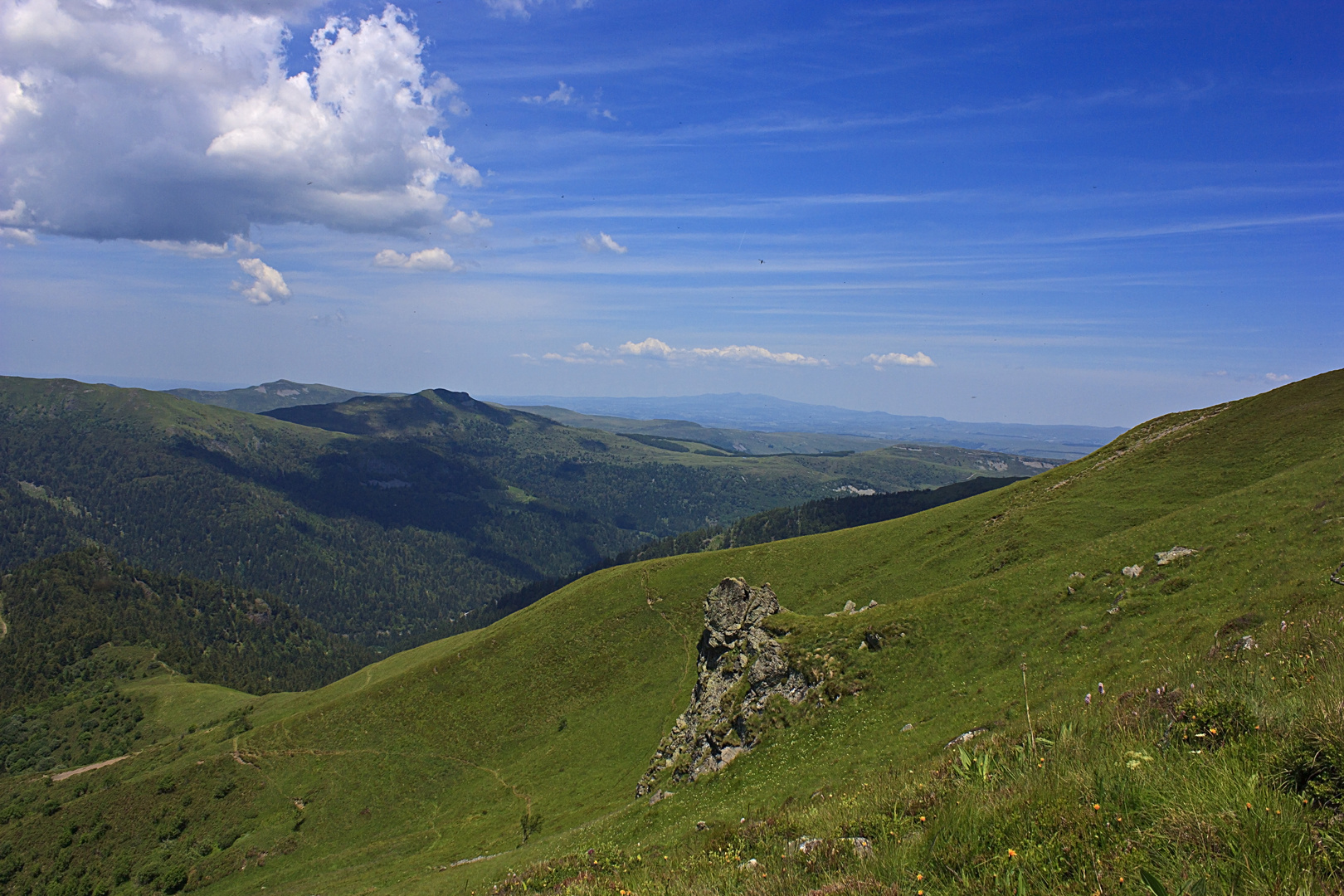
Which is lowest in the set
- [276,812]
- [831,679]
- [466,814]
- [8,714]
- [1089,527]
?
[8,714]

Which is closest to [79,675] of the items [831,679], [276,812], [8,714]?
[8,714]

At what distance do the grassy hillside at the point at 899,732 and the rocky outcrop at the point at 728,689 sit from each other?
1698mm

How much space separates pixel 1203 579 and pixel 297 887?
76370 millimetres

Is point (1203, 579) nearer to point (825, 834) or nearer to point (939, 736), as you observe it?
point (939, 736)

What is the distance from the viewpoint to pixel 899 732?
30.9 metres

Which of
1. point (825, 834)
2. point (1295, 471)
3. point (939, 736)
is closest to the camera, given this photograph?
point (825, 834)

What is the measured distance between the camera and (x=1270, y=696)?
9.42 metres

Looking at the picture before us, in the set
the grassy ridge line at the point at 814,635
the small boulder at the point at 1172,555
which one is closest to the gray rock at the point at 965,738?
the grassy ridge line at the point at 814,635

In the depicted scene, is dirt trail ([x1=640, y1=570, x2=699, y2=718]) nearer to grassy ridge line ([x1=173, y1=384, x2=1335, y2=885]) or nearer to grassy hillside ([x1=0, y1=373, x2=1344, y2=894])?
grassy ridge line ([x1=173, y1=384, x2=1335, y2=885])

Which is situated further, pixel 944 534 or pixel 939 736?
pixel 944 534

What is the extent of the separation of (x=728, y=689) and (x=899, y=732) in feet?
46.9

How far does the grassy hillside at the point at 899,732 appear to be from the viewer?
25.0 ft

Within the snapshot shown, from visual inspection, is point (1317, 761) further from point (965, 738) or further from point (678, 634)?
point (678, 634)

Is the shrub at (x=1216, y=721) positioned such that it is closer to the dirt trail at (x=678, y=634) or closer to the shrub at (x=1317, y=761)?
the shrub at (x=1317, y=761)
